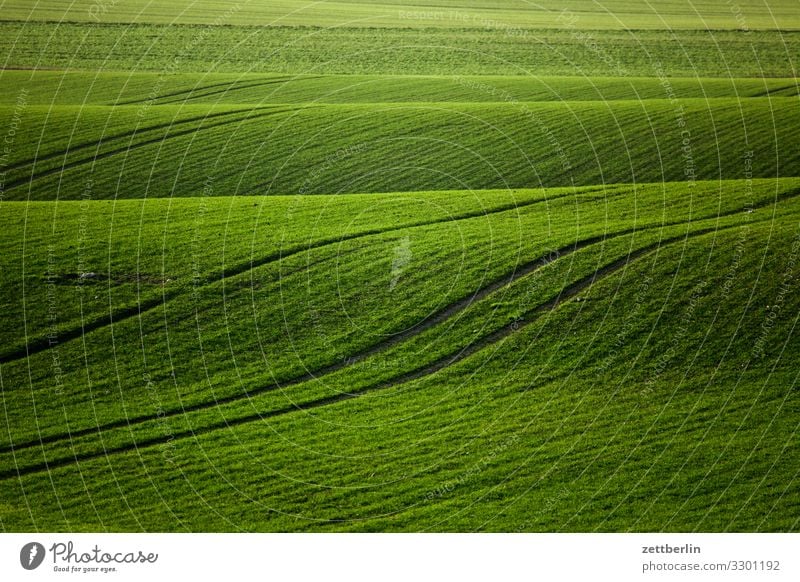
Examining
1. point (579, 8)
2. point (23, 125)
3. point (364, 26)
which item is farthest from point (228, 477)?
point (579, 8)

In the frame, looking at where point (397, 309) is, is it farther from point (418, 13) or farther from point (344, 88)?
point (418, 13)

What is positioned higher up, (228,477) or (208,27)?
(208,27)

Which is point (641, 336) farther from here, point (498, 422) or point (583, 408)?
point (498, 422)

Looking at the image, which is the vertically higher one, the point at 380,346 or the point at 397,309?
the point at 397,309

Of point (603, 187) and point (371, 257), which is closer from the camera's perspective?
point (371, 257)

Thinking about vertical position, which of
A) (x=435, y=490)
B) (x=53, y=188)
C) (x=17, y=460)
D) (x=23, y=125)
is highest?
(x=23, y=125)

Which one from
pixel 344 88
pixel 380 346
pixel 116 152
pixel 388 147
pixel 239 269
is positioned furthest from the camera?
pixel 344 88

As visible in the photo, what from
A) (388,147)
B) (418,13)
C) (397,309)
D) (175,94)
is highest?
(418,13)

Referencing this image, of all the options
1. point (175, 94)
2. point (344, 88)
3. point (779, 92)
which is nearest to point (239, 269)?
point (344, 88)

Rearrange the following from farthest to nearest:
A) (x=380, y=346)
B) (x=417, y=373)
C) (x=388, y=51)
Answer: (x=388, y=51) → (x=380, y=346) → (x=417, y=373)
